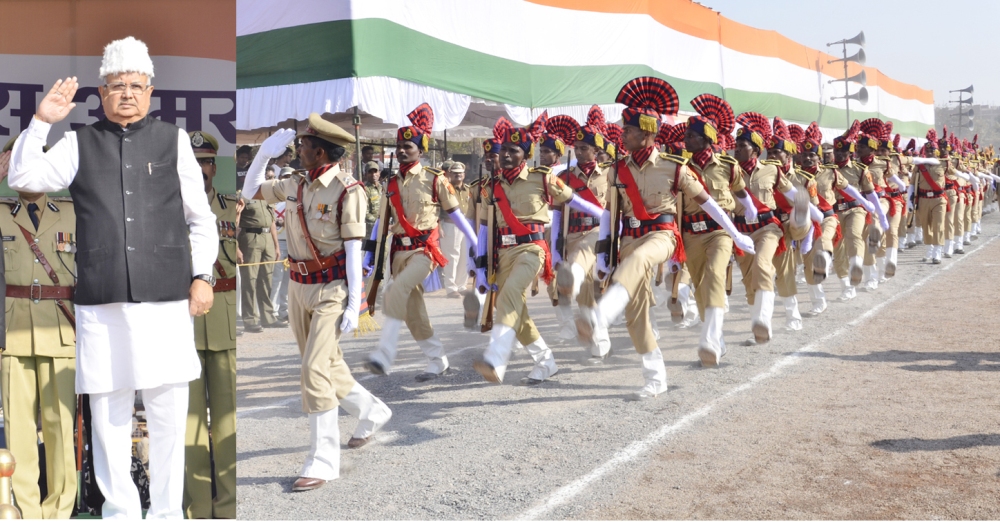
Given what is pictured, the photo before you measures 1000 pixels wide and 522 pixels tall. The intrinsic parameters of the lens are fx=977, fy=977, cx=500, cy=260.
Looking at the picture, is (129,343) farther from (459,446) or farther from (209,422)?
(459,446)

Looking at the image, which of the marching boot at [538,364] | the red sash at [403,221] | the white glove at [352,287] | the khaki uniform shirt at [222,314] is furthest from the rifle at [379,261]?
the khaki uniform shirt at [222,314]

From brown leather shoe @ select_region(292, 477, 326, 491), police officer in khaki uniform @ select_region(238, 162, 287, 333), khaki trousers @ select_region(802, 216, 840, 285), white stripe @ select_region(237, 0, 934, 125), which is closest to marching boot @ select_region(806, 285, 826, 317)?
khaki trousers @ select_region(802, 216, 840, 285)

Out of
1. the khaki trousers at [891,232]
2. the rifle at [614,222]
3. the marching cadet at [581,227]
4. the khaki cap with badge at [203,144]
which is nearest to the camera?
the khaki cap with badge at [203,144]

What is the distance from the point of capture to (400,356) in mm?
9648

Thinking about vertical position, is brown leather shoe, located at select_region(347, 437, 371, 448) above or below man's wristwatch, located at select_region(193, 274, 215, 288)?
below

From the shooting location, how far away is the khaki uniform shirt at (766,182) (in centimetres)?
996

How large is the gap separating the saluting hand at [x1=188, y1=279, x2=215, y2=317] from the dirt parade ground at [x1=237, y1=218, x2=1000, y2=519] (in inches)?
68.0

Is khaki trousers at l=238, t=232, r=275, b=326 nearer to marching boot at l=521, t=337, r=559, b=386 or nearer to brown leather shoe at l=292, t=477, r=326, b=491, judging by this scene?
marching boot at l=521, t=337, r=559, b=386

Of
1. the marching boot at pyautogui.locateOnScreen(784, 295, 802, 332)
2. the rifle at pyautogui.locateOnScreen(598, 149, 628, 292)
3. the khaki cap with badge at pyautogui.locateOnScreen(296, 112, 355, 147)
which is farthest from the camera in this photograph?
the marching boot at pyautogui.locateOnScreen(784, 295, 802, 332)

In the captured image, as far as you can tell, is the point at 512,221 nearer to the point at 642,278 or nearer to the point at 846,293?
the point at 642,278

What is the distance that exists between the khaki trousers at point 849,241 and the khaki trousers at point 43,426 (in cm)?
1143

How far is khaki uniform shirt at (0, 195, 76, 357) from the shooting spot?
369 cm

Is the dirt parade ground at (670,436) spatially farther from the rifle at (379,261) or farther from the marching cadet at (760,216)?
the rifle at (379,261)

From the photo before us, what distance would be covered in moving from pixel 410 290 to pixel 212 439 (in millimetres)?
3469
